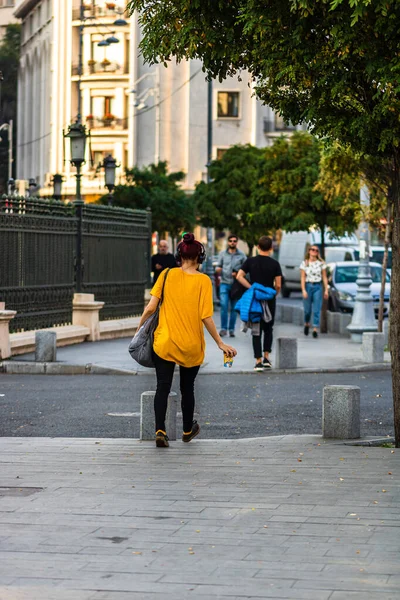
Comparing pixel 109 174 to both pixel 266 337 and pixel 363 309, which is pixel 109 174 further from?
pixel 266 337

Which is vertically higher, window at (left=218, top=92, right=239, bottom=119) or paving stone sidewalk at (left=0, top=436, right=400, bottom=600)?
window at (left=218, top=92, right=239, bottom=119)

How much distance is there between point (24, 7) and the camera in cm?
8794

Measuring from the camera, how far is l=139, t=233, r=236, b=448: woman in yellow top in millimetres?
10359

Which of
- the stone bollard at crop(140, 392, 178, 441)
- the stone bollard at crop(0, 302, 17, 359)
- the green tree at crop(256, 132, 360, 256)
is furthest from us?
the green tree at crop(256, 132, 360, 256)

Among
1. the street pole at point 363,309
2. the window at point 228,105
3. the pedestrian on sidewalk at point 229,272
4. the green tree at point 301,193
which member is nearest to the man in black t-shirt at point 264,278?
the pedestrian on sidewalk at point 229,272

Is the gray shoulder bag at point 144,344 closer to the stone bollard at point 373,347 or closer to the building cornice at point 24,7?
the stone bollard at point 373,347

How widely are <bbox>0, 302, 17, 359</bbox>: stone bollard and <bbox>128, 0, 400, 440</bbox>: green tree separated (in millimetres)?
8972

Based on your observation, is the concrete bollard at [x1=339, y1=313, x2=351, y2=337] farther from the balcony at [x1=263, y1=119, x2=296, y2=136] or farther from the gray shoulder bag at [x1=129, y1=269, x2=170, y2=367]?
the balcony at [x1=263, y1=119, x2=296, y2=136]

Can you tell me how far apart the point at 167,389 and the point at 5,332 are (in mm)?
9568

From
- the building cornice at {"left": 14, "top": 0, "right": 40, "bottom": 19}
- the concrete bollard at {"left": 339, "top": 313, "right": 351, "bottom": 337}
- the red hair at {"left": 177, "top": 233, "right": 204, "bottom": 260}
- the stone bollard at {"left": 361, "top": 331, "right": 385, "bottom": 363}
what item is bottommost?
the concrete bollard at {"left": 339, "top": 313, "right": 351, "bottom": 337}

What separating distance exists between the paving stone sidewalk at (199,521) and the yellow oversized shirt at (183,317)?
2.37 feet

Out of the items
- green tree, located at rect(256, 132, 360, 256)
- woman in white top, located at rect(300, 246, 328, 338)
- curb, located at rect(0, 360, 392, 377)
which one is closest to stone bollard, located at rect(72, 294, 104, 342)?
woman in white top, located at rect(300, 246, 328, 338)

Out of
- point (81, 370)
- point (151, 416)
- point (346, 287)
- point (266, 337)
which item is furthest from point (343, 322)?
point (151, 416)

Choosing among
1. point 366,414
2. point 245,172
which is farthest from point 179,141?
point 366,414
